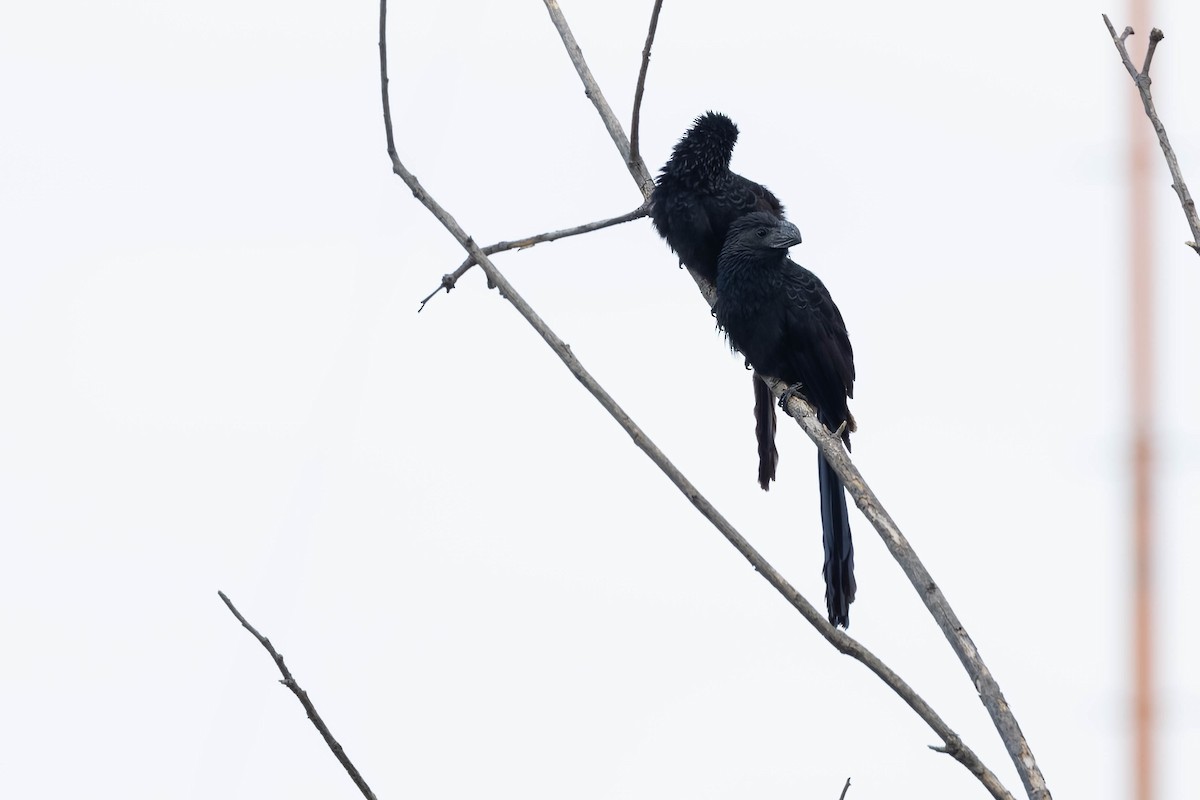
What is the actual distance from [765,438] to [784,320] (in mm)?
450

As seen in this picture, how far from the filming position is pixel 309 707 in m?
1.27

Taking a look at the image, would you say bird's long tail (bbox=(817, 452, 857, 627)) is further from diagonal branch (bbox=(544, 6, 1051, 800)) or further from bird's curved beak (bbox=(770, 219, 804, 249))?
diagonal branch (bbox=(544, 6, 1051, 800))

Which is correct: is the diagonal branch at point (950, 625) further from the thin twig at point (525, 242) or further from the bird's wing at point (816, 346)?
the bird's wing at point (816, 346)

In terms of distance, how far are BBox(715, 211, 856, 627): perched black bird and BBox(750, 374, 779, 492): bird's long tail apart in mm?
238

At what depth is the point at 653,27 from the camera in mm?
2162

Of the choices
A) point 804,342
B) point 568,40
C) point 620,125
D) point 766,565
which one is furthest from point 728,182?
point 766,565

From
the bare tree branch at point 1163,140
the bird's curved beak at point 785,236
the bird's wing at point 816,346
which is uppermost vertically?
the bird's curved beak at point 785,236

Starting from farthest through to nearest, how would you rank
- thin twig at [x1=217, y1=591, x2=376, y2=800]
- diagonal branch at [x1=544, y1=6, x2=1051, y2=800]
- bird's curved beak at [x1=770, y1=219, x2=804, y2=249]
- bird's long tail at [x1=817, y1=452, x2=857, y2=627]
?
bird's curved beak at [x1=770, y1=219, x2=804, y2=249], bird's long tail at [x1=817, y1=452, x2=857, y2=627], diagonal branch at [x1=544, y1=6, x2=1051, y2=800], thin twig at [x1=217, y1=591, x2=376, y2=800]

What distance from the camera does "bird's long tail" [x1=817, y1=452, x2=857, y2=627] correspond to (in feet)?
8.80

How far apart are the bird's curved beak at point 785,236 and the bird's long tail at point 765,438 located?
42 cm

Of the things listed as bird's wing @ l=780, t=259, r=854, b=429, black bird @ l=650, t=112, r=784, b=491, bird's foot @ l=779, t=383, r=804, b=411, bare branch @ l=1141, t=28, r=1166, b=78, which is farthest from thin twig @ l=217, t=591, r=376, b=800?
black bird @ l=650, t=112, r=784, b=491

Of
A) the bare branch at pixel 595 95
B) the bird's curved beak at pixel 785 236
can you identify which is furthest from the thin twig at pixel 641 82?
the bird's curved beak at pixel 785 236

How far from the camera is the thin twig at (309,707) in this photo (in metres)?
1.21

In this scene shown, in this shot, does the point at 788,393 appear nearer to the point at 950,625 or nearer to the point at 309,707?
the point at 950,625
